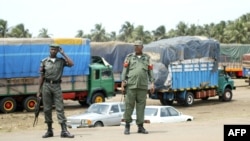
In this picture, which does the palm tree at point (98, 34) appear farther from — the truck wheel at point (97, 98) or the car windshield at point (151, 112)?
the car windshield at point (151, 112)

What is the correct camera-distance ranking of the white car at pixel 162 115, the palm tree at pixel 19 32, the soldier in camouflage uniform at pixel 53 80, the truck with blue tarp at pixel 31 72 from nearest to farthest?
the soldier in camouflage uniform at pixel 53 80 → the white car at pixel 162 115 → the truck with blue tarp at pixel 31 72 → the palm tree at pixel 19 32

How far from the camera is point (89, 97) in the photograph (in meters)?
26.2

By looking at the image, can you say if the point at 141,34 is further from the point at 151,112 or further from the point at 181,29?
the point at 151,112

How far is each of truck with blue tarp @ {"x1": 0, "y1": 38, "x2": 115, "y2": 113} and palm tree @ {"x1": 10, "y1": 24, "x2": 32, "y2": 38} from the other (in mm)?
32154

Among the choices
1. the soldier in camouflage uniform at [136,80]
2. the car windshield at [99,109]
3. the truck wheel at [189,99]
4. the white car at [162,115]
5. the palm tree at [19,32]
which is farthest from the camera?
the palm tree at [19,32]

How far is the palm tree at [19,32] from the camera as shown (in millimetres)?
57281

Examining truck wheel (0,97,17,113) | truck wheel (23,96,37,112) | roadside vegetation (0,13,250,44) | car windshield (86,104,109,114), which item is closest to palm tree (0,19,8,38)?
roadside vegetation (0,13,250,44)

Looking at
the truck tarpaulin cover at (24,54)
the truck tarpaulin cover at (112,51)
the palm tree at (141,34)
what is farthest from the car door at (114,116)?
the palm tree at (141,34)

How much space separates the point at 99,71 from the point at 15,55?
4834 mm

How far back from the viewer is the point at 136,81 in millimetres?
9820

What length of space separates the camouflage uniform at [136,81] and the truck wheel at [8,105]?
14569 millimetres

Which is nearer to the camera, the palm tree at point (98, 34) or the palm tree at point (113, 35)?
the palm tree at point (98, 34)

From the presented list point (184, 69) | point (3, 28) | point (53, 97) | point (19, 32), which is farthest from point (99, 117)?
point (19, 32)

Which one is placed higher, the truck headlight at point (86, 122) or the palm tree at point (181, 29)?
the palm tree at point (181, 29)
